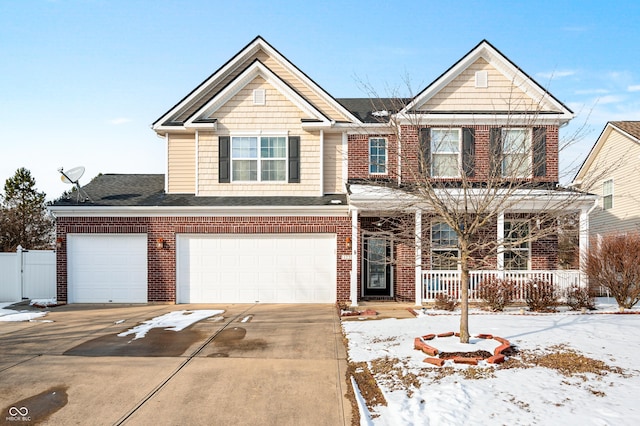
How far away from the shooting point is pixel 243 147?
14523mm

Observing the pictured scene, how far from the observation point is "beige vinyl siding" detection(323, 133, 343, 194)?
14.7 metres

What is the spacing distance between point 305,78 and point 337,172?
349cm

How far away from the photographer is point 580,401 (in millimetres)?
5152

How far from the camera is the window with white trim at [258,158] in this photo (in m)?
14.5

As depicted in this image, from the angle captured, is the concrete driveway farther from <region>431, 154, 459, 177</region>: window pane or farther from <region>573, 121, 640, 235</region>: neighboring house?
<region>573, 121, 640, 235</region>: neighboring house

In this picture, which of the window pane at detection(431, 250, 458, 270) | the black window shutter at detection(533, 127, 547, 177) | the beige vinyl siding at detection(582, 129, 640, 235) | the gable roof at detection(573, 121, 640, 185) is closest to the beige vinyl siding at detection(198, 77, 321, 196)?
the window pane at detection(431, 250, 458, 270)

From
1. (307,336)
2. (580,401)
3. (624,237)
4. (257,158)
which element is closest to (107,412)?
(307,336)

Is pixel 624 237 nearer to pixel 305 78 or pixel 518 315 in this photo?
pixel 518 315

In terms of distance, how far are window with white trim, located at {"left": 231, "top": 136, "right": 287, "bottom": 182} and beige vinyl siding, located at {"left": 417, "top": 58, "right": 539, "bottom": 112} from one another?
491 cm

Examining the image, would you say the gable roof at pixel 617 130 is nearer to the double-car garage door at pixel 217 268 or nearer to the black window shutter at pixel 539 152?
the black window shutter at pixel 539 152

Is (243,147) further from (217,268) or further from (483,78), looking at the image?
(483,78)

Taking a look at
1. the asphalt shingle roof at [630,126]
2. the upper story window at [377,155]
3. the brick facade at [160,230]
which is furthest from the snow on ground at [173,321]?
the asphalt shingle roof at [630,126]

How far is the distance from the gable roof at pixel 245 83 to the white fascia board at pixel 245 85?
52mm

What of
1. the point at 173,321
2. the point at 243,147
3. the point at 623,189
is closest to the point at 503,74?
the point at 243,147
